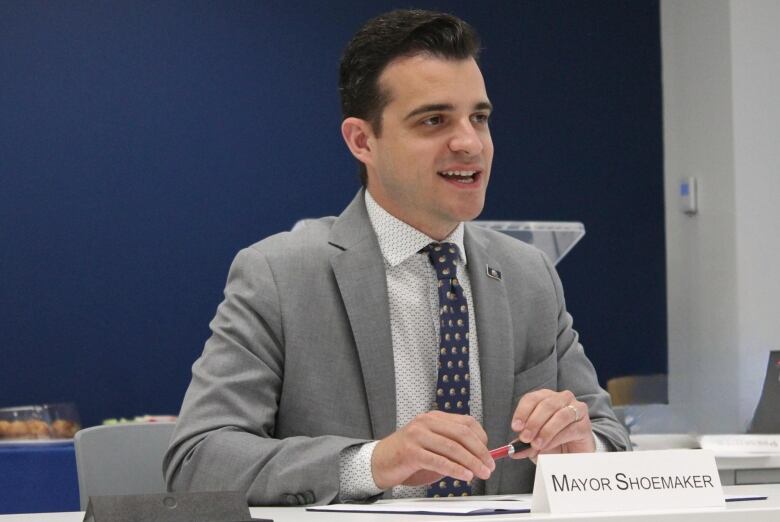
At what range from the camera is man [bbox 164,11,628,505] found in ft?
6.05

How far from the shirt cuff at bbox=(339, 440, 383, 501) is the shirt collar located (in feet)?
1.37

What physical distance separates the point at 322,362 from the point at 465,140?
1.35 feet

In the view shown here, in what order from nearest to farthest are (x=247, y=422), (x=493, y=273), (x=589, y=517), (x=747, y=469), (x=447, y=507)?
(x=589, y=517) < (x=447, y=507) < (x=247, y=422) < (x=493, y=273) < (x=747, y=469)

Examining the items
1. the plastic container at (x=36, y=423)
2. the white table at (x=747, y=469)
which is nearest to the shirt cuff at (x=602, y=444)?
the white table at (x=747, y=469)

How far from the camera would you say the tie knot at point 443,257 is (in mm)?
1961

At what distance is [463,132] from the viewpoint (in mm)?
1909

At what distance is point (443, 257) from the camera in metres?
1.97

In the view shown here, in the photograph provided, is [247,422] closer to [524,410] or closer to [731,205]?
[524,410]

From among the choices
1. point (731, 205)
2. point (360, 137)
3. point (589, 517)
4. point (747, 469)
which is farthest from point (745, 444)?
point (731, 205)

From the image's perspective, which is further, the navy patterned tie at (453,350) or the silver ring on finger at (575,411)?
the navy patterned tie at (453,350)

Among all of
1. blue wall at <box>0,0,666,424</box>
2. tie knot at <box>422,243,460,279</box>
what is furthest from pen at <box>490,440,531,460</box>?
blue wall at <box>0,0,666,424</box>

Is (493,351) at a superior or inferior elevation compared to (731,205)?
superior

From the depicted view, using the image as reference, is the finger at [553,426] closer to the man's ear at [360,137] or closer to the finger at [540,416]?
the finger at [540,416]

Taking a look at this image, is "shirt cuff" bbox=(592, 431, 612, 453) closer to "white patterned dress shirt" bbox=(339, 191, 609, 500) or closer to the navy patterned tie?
"white patterned dress shirt" bbox=(339, 191, 609, 500)
